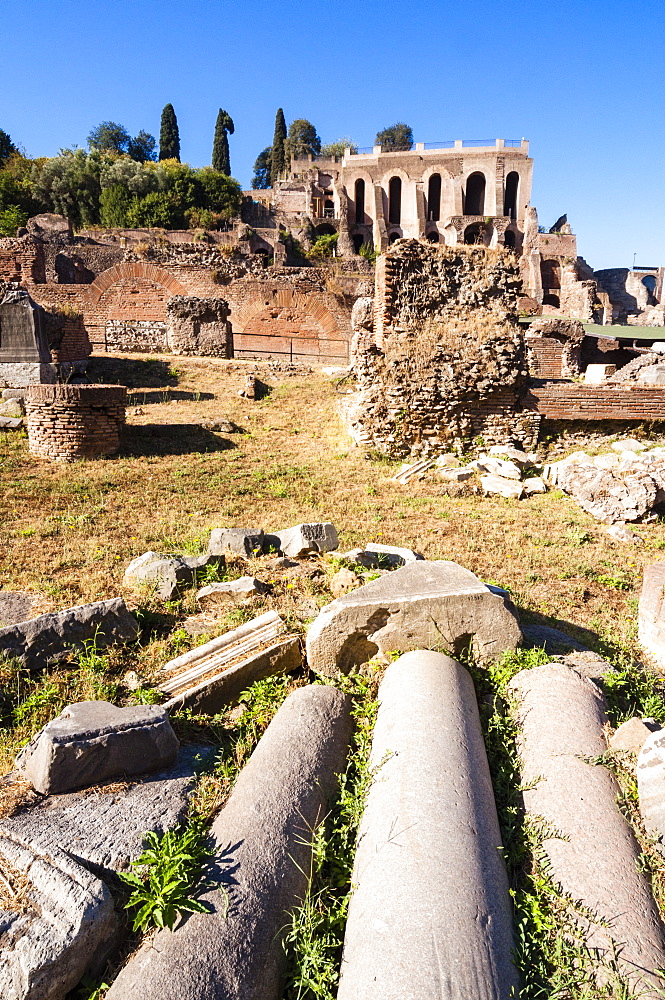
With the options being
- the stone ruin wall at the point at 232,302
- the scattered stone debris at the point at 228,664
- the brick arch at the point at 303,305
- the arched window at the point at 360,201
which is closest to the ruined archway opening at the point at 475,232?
the arched window at the point at 360,201

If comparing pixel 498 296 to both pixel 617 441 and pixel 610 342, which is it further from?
pixel 610 342

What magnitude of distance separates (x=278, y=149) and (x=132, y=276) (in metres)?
45.0

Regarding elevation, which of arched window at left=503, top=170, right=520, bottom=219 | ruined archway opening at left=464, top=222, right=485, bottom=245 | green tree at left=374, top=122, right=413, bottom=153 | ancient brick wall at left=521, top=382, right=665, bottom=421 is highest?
green tree at left=374, top=122, right=413, bottom=153

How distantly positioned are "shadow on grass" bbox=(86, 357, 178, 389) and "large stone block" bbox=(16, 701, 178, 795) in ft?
39.4

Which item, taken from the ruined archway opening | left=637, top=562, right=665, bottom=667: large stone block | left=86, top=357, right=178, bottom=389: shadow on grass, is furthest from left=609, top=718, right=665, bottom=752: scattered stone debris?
the ruined archway opening

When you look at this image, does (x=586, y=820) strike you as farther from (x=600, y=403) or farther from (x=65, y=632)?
(x=600, y=403)

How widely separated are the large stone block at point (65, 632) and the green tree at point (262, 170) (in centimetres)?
7247

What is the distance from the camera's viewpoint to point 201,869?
1994 millimetres

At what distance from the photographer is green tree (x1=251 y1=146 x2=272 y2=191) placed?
66.6 m

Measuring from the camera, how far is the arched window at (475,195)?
153 ft

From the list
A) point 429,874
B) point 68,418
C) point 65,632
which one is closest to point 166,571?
point 65,632

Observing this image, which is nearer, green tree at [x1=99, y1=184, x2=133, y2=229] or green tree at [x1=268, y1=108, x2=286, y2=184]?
green tree at [x1=99, y1=184, x2=133, y2=229]

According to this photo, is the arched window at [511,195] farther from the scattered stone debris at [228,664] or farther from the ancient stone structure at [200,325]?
the scattered stone debris at [228,664]

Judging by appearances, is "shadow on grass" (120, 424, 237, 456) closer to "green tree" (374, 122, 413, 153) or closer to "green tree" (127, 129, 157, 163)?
"green tree" (127, 129, 157, 163)
